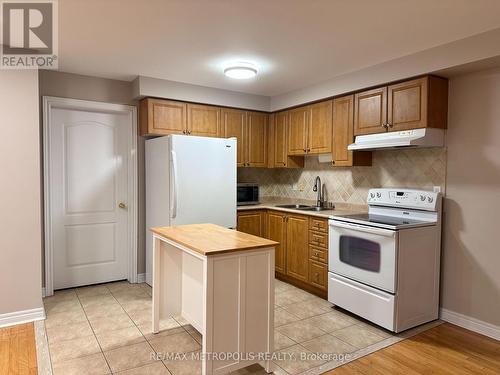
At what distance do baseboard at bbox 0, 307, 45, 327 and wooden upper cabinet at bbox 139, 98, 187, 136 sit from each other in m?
2.10

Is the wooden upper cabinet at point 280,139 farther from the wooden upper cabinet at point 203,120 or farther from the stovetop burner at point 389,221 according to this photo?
the stovetop burner at point 389,221

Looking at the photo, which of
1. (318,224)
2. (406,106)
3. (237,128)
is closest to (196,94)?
(237,128)

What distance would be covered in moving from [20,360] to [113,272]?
5.89 ft

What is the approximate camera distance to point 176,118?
4.14 m

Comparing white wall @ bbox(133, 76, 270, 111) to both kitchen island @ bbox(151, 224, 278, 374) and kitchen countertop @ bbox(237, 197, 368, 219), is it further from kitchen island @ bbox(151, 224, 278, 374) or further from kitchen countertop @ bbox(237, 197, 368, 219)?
kitchen island @ bbox(151, 224, 278, 374)

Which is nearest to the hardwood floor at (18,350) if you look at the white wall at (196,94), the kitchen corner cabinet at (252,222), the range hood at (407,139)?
the kitchen corner cabinet at (252,222)

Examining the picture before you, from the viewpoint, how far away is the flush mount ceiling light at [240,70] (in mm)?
3411

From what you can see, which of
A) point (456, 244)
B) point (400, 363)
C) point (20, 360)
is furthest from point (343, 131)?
point (20, 360)

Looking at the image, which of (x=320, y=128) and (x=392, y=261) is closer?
(x=392, y=261)

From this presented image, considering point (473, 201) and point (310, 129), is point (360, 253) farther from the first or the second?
point (310, 129)

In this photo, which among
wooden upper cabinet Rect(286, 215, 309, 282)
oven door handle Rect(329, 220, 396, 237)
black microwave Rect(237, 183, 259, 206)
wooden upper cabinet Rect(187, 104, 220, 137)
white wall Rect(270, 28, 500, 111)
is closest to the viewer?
white wall Rect(270, 28, 500, 111)

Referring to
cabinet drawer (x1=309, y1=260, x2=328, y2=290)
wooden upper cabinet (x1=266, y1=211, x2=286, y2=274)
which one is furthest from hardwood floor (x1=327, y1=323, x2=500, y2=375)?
wooden upper cabinet (x1=266, y1=211, x2=286, y2=274)

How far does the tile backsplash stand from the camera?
11.0 feet

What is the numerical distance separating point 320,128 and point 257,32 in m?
1.80
